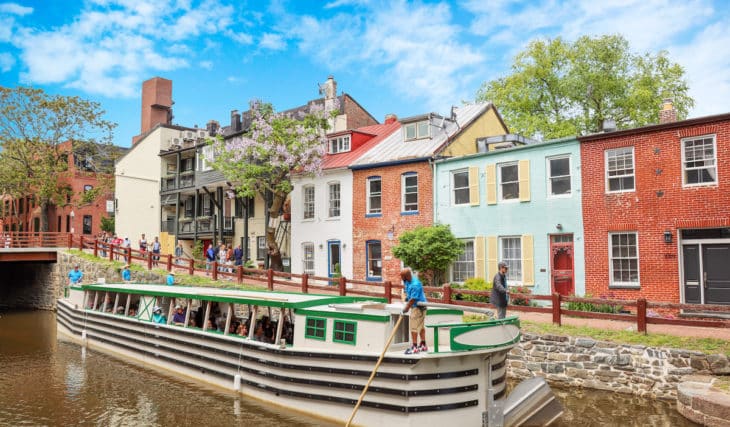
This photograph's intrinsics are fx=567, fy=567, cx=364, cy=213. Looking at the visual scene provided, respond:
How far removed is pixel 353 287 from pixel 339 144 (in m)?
8.60

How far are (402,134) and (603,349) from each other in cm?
1653

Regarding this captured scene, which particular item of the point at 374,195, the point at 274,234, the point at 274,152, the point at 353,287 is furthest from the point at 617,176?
the point at 274,234

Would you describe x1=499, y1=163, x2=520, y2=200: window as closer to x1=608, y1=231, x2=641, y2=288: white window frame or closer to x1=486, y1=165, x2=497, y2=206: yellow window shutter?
x1=486, y1=165, x2=497, y2=206: yellow window shutter

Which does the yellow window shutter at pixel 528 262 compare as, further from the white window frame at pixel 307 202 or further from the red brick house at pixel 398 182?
the white window frame at pixel 307 202

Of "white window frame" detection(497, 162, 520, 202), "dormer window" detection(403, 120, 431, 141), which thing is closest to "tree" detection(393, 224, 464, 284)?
"white window frame" detection(497, 162, 520, 202)

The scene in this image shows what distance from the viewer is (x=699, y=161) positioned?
693 inches

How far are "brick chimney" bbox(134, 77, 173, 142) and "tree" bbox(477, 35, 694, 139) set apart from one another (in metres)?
28.3

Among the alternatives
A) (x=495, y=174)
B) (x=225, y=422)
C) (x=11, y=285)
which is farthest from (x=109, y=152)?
(x=225, y=422)

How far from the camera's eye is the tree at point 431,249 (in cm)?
2264

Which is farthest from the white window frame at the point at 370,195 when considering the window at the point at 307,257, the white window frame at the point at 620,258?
the white window frame at the point at 620,258

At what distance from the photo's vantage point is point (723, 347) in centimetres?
1278

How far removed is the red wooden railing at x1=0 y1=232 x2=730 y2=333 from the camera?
1412 centimetres

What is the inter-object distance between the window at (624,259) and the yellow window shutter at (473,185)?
5513 mm

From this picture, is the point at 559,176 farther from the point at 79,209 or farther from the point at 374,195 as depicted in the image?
the point at 79,209
